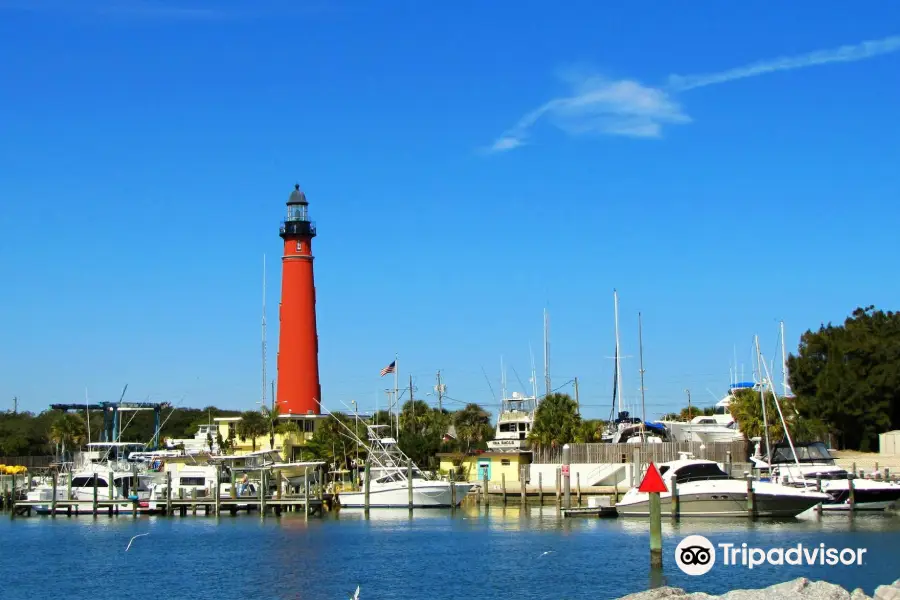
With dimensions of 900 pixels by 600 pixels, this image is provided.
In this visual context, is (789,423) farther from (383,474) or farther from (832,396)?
(383,474)

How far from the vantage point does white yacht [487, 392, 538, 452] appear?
78.9 metres

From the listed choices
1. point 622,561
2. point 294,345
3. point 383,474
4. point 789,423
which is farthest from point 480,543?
point 294,345

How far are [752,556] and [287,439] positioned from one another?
166 feet

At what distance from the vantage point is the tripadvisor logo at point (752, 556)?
38062mm

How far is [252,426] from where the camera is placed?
8656cm

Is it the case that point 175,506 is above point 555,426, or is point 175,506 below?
below

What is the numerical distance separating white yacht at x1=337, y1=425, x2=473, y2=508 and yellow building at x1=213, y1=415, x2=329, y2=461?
1415 cm

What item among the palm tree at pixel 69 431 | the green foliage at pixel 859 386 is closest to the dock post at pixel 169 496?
the palm tree at pixel 69 431

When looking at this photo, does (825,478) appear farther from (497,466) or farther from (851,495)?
(497,466)

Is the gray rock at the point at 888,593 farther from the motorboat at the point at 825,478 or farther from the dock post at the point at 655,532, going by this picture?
the motorboat at the point at 825,478

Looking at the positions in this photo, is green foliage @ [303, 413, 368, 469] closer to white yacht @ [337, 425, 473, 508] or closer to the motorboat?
white yacht @ [337, 425, 473, 508]

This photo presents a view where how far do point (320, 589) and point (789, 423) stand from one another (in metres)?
43.4

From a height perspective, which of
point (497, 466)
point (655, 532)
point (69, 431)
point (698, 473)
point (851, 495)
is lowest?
point (851, 495)

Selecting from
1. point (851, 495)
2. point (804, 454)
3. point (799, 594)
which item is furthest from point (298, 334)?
point (799, 594)
